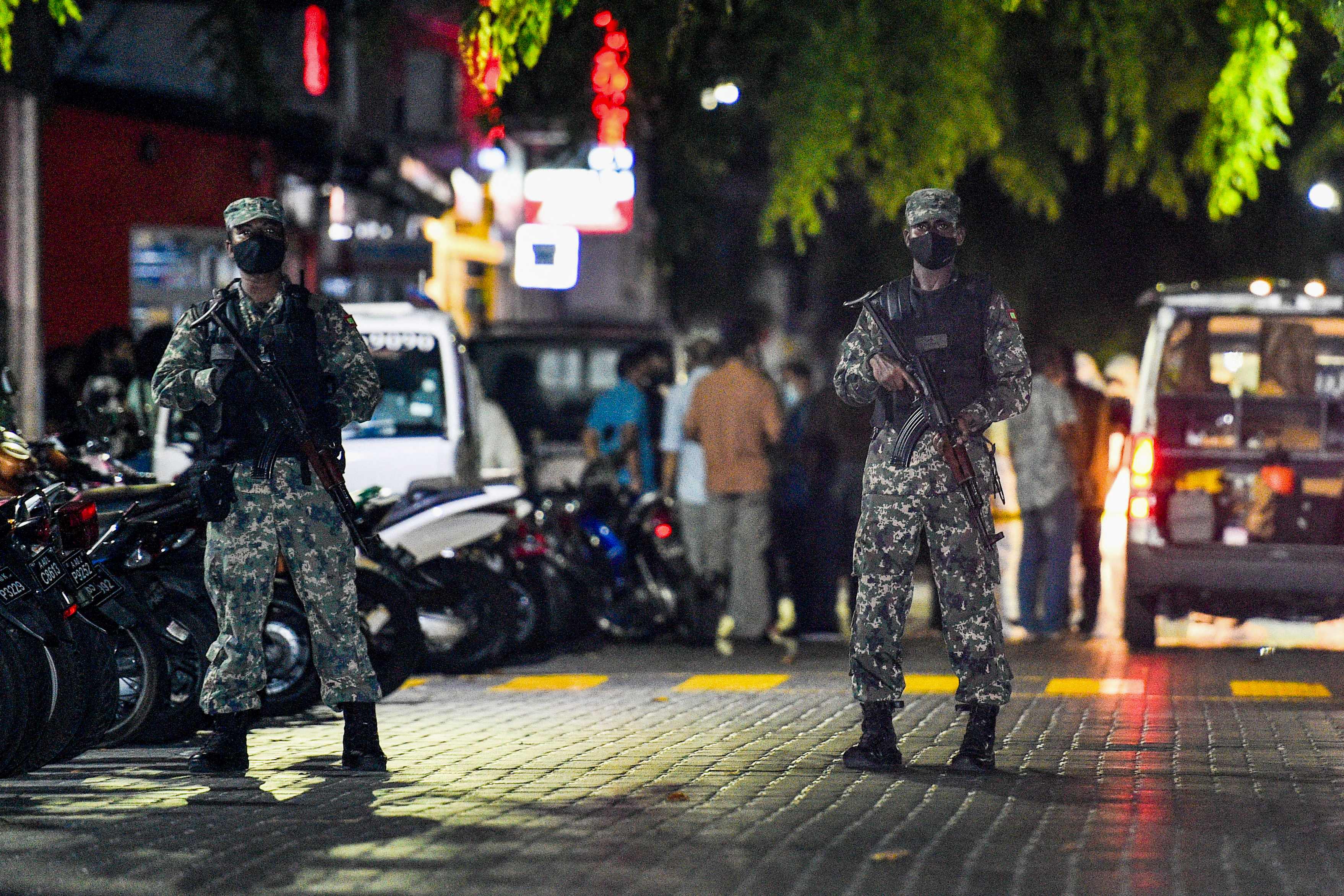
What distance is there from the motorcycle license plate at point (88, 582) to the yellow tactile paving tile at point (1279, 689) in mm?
5190

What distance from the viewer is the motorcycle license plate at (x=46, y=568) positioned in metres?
7.55

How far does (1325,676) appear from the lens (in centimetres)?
1145

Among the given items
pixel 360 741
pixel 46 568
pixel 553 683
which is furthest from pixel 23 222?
pixel 360 741

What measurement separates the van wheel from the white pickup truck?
12.4 ft

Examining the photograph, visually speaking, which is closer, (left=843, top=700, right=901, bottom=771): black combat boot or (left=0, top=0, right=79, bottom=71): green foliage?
(left=843, top=700, right=901, bottom=771): black combat boot

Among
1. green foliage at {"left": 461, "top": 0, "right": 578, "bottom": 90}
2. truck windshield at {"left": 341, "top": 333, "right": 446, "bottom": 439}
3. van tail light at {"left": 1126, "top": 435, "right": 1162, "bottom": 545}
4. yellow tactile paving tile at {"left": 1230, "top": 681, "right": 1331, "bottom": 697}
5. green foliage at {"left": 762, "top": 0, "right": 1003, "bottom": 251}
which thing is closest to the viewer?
green foliage at {"left": 461, "top": 0, "right": 578, "bottom": 90}

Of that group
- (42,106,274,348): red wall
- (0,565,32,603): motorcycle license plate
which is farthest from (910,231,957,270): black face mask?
(42,106,274,348): red wall

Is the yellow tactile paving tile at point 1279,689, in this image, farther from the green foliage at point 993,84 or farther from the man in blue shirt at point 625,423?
the man in blue shirt at point 625,423

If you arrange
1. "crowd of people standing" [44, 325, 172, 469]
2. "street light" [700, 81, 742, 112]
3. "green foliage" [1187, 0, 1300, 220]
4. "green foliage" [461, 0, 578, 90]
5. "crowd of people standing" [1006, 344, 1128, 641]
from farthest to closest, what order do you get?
"street light" [700, 81, 742, 112], "crowd of people standing" [1006, 344, 1128, 641], "crowd of people standing" [44, 325, 172, 469], "green foliage" [1187, 0, 1300, 220], "green foliage" [461, 0, 578, 90]

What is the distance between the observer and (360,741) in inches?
307

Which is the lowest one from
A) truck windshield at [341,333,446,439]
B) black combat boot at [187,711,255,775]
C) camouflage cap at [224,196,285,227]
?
black combat boot at [187,711,255,775]

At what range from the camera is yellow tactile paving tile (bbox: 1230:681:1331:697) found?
1053 cm

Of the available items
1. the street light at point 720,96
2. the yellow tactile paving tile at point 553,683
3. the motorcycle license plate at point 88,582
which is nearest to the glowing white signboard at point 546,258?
the street light at point 720,96

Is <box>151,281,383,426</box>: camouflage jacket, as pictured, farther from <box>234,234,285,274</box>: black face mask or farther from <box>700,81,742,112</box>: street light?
<box>700,81,742,112</box>: street light
